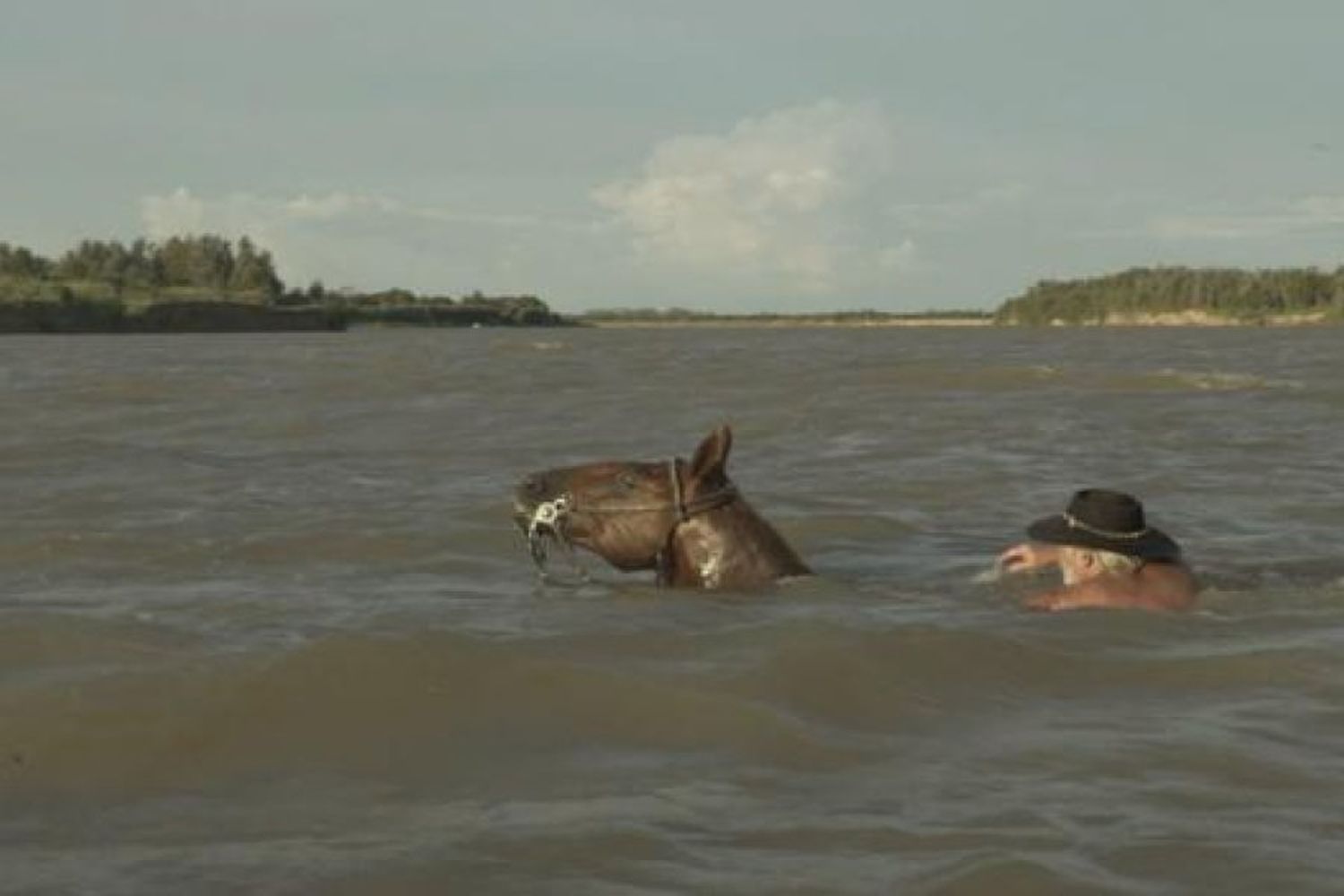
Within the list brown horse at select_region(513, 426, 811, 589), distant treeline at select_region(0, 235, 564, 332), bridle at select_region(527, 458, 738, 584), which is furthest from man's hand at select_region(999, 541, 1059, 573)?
distant treeline at select_region(0, 235, 564, 332)

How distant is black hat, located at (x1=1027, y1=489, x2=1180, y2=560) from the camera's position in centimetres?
751

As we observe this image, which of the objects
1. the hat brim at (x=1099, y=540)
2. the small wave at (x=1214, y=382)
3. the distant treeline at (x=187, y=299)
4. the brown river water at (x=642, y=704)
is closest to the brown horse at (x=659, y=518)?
the brown river water at (x=642, y=704)

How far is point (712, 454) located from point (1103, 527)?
1642 mm

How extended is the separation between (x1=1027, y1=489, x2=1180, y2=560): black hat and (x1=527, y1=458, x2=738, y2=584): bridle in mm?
1370

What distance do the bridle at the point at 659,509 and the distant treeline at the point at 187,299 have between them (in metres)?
114

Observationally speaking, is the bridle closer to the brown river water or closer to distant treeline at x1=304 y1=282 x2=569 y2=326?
the brown river water

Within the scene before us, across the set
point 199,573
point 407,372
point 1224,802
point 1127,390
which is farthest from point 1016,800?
point 407,372

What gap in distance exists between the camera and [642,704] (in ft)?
18.9

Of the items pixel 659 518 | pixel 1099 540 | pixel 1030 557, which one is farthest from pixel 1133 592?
pixel 659 518

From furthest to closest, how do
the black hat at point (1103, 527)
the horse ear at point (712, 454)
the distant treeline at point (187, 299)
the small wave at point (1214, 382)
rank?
the distant treeline at point (187, 299), the small wave at point (1214, 382), the black hat at point (1103, 527), the horse ear at point (712, 454)

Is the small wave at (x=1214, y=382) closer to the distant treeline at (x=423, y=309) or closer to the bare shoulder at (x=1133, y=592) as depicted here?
the bare shoulder at (x=1133, y=592)

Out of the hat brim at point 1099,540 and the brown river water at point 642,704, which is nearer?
the brown river water at point 642,704

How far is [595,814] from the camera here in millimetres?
4496

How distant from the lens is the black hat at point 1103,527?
751cm
